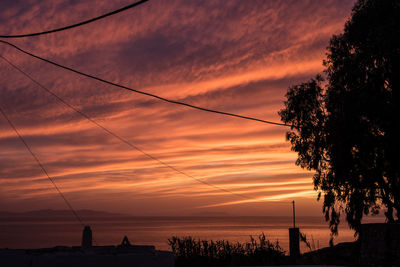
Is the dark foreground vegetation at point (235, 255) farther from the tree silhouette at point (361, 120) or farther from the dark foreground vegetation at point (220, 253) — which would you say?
the tree silhouette at point (361, 120)

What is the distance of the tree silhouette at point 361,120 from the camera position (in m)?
21.0

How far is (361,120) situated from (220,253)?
9260 millimetres

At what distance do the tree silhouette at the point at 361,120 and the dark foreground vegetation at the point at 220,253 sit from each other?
6.09m

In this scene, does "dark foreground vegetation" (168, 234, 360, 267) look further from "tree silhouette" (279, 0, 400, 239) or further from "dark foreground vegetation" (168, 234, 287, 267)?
"tree silhouette" (279, 0, 400, 239)

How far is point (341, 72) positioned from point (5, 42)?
15.7m

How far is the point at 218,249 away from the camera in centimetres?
1895

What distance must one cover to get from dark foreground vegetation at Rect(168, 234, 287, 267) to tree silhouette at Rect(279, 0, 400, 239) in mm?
6087

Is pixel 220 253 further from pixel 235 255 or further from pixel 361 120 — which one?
pixel 361 120

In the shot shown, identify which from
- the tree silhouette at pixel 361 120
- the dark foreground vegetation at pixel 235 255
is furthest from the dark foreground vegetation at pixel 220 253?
the tree silhouette at pixel 361 120

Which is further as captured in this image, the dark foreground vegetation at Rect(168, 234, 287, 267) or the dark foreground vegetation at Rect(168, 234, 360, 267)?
the dark foreground vegetation at Rect(168, 234, 287, 267)

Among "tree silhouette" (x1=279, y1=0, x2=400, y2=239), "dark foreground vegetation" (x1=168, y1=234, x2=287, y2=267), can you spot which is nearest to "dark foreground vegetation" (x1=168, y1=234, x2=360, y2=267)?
"dark foreground vegetation" (x1=168, y1=234, x2=287, y2=267)

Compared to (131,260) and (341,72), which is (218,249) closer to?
(131,260)

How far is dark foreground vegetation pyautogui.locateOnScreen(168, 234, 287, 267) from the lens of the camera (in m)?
18.4

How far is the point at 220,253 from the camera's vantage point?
743 inches
